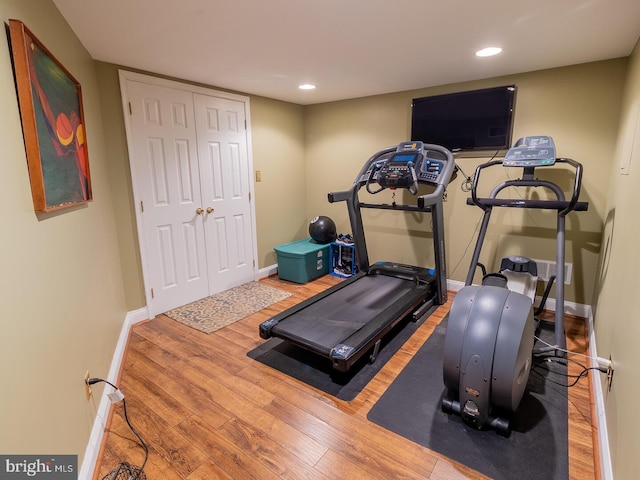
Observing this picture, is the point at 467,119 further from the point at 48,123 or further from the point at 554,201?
the point at 48,123

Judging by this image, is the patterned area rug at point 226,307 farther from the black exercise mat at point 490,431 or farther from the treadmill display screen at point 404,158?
the treadmill display screen at point 404,158

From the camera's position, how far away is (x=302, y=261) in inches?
160

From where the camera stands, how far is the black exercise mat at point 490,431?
1.62 m

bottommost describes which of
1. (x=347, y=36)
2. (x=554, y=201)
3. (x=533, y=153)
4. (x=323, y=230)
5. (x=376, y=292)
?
(x=376, y=292)

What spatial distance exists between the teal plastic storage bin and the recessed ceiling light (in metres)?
2.59

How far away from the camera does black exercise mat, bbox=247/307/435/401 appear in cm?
221

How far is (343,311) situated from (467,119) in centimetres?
227

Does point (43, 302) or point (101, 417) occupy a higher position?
point (43, 302)

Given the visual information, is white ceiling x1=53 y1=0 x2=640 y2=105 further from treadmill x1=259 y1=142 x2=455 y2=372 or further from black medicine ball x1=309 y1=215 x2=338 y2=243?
black medicine ball x1=309 y1=215 x2=338 y2=243

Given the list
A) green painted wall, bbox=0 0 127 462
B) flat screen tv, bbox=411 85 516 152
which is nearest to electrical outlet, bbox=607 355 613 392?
flat screen tv, bbox=411 85 516 152

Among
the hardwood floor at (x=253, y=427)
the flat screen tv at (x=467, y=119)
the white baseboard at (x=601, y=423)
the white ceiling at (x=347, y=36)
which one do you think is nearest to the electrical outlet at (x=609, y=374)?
the white baseboard at (x=601, y=423)

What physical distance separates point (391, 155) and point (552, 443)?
243 cm

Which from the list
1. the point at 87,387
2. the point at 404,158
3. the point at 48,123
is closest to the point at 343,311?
the point at 404,158

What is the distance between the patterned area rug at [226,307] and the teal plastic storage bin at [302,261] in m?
0.33
